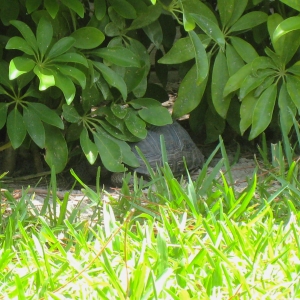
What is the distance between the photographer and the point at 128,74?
2857 millimetres

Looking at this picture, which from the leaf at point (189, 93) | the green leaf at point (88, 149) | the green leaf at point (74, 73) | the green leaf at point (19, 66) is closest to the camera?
the green leaf at point (19, 66)

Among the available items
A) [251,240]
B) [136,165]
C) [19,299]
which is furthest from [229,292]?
[136,165]

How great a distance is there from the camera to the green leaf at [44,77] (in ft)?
7.49

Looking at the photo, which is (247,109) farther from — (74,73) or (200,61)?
(74,73)

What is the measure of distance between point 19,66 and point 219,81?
998 millimetres

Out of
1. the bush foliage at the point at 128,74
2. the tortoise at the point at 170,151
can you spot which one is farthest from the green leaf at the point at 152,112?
the tortoise at the point at 170,151

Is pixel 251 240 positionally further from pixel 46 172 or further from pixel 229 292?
pixel 46 172

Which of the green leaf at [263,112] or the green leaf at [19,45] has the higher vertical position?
the green leaf at [19,45]

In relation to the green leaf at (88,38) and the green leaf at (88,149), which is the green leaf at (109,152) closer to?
the green leaf at (88,149)

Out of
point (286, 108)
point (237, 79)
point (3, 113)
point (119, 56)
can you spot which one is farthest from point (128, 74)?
point (286, 108)

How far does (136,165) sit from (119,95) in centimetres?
38

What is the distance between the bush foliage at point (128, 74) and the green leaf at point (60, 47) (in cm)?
4

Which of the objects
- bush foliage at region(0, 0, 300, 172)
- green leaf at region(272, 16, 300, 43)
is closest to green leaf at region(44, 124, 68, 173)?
bush foliage at region(0, 0, 300, 172)

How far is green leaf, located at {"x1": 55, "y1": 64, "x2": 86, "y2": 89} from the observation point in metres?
2.43
